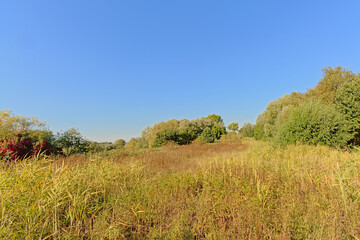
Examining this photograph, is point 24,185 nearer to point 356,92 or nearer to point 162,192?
point 162,192

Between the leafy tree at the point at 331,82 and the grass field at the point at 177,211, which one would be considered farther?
the leafy tree at the point at 331,82

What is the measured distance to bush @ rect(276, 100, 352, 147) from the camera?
7.26 meters

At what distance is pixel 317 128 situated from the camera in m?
7.52

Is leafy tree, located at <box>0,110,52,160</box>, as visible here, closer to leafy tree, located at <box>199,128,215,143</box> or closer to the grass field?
the grass field

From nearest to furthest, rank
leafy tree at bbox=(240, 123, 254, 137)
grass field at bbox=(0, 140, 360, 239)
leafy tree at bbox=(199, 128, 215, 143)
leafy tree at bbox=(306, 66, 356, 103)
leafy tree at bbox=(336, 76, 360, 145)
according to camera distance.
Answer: grass field at bbox=(0, 140, 360, 239) < leafy tree at bbox=(336, 76, 360, 145) < leafy tree at bbox=(306, 66, 356, 103) < leafy tree at bbox=(199, 128, 215, 143) < leafy tree at bbox=(240, 123, 254, 137)

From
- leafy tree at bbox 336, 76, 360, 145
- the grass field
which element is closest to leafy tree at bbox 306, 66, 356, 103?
leafy tree at bbox 336, 76, 360, 145

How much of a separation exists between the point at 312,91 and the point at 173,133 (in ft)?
56.6

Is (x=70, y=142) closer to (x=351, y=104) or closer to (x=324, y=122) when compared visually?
(x=324, y=122)

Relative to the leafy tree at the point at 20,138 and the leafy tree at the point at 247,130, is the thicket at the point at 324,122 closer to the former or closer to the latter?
the leafy tree at the point at 20,138

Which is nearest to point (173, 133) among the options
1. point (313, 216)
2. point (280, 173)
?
point (280, 173)

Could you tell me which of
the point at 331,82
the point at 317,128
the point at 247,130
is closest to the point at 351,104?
the point at 317,128

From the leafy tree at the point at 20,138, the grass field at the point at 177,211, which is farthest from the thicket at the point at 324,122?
the leafy tree at the point at 20,138

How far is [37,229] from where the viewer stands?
1729 millimetres

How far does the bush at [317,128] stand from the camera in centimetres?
726
